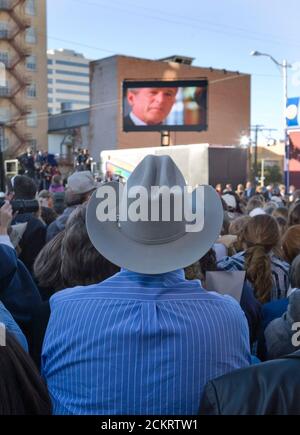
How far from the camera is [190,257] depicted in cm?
180

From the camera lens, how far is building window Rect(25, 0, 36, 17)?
45741 mm

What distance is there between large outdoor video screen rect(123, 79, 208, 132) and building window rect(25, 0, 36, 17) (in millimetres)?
21512

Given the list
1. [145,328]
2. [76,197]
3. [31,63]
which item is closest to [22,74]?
[31,63]

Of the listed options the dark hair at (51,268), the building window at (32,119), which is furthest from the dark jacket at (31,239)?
the building window at (32,119)

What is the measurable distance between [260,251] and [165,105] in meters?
26.7

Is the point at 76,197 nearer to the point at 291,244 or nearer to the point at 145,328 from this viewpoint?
the point at 291,244

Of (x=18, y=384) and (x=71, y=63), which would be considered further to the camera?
(x=71, y=63)

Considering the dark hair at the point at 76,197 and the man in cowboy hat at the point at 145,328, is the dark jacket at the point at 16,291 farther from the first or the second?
the dark hair at the point at 76,197

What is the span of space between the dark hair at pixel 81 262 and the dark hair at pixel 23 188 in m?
2.50

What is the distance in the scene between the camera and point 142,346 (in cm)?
164
